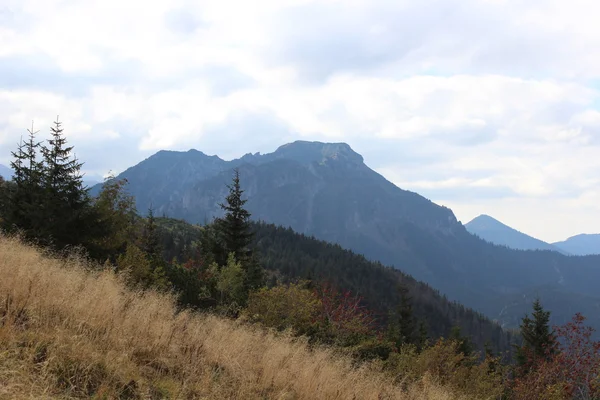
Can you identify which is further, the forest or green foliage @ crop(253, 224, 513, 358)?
green foliage @ crop(253, 224, 513, 358)

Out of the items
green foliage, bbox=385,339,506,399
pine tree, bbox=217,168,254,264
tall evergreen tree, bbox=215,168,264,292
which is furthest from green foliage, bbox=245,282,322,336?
pine tree, bbox=217,168,254,264

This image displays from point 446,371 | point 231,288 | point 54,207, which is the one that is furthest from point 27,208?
point 446,371

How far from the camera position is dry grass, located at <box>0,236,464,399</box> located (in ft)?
17.0

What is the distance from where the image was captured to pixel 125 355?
5.82 m

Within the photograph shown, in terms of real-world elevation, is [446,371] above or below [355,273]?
above

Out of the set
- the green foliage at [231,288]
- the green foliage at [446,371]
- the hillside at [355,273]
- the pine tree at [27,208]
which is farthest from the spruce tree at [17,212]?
the hillside at [355,273]

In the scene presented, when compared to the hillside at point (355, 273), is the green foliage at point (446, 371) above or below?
above

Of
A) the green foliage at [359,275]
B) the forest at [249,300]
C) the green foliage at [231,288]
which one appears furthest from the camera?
the green foliage at [359,275]

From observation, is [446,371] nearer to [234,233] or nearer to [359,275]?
[234,233]

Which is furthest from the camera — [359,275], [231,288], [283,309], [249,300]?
[359,275]

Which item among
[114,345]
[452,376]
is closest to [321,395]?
[114,345]

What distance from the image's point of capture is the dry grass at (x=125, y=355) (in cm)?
518

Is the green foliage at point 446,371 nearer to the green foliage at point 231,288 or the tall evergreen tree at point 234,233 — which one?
the green foliage at point 231,288

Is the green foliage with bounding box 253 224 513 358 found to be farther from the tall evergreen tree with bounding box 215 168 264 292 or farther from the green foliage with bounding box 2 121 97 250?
the green foliage with bounding box 2 121 97 250
